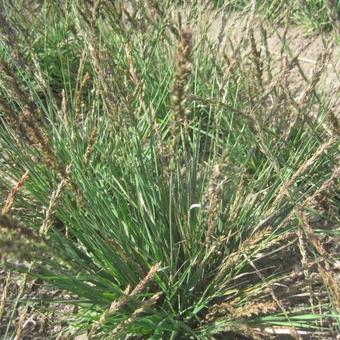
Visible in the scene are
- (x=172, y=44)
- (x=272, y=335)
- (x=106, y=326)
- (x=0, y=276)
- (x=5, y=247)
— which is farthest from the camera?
(x=172, y=44)

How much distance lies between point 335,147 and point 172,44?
41.9 inches

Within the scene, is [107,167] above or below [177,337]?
above

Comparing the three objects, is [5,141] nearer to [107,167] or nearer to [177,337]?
[107,167]

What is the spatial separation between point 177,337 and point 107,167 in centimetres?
72

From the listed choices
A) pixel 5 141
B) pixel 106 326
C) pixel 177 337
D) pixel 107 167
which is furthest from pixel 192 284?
pixel 5 141

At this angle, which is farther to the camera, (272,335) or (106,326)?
(272,335)

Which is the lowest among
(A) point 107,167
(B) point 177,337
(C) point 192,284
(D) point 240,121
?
(B) point 177,337

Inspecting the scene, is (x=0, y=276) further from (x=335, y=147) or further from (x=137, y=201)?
(x=335, y=147)

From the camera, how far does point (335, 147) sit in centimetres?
217

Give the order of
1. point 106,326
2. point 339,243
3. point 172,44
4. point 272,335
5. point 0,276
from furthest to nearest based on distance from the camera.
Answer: point 172,44 < point 0,276 < point 339,243 < point 272,335 < point 106,326

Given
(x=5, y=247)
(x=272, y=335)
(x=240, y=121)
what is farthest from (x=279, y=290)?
(x=5, y=247)

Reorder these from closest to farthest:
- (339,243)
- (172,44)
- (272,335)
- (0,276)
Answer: (272,335) → (339,243) → (0,276) → (172,44)

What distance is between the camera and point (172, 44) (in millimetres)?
2809

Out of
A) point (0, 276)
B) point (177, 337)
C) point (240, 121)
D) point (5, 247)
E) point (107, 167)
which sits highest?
point (5, 247)
